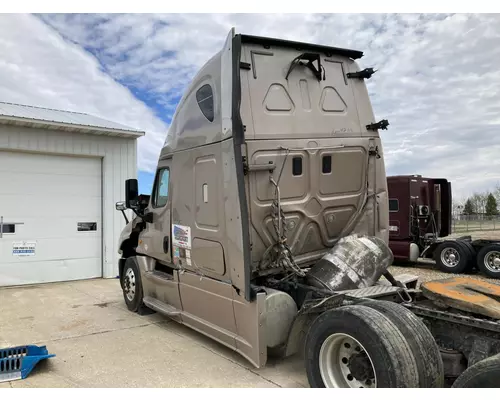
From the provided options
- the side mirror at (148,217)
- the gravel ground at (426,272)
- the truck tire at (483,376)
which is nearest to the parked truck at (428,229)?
the gravel ground at (426,272)

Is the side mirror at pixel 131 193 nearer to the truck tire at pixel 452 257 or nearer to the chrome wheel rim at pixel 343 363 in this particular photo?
the chrome wheel rim at pixel 343 363

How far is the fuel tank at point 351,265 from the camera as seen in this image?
4594mm

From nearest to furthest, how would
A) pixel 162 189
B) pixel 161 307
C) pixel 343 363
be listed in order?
1. pixel 343 363
2. pixel 161 307
3. pixel 162 189

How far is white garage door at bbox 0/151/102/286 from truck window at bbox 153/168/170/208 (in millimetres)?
5050

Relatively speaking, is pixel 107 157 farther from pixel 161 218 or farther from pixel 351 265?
pixel 351 265

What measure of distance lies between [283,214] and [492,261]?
29.2 ft

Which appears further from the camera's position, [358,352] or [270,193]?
[270,193]

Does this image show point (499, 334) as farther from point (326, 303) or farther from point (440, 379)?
point (326, 303)

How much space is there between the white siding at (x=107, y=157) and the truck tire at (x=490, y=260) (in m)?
9.54

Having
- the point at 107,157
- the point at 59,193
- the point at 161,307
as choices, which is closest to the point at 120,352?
the point at 161,307

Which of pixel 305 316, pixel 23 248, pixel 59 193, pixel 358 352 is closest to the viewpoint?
pixel 358 352

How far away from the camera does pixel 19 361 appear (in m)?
4.34

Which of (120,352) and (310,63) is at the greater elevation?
(310,63)

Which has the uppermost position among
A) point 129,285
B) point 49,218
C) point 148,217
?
point 148,217
